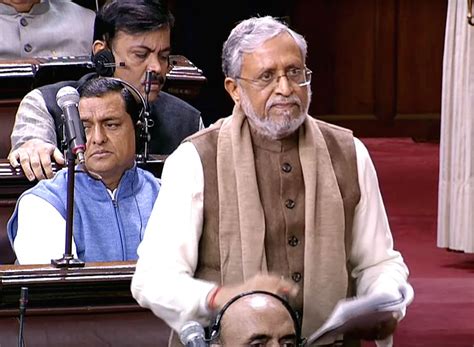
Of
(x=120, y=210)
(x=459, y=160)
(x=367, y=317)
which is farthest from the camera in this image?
(x=459, y=160)

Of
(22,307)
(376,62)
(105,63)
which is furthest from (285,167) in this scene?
(376,62)

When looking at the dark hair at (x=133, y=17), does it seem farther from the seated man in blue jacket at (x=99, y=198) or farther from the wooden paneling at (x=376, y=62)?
the wooden paneling at (x=376, y=62)

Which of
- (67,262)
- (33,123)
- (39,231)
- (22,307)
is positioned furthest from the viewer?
(33,123)

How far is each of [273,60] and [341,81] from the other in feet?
21.3

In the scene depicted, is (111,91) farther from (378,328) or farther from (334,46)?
(334,46)

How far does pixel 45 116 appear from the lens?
16.2 feet

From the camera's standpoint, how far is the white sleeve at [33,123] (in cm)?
487

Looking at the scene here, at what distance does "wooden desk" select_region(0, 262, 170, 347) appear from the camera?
395 cm

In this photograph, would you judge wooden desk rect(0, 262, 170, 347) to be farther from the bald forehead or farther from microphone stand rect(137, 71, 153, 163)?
the bald forehead

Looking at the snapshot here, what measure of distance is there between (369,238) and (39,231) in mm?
986

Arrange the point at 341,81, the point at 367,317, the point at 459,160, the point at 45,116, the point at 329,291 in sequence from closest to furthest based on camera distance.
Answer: the point at 367,317, the point at 329,291, the point at 45,116, the point at 459,160, the point at 341,81

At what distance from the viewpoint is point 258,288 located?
3297 mm

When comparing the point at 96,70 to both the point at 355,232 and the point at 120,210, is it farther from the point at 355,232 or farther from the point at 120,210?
the point at 355,232

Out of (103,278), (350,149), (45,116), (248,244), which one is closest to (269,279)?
(248,244)
